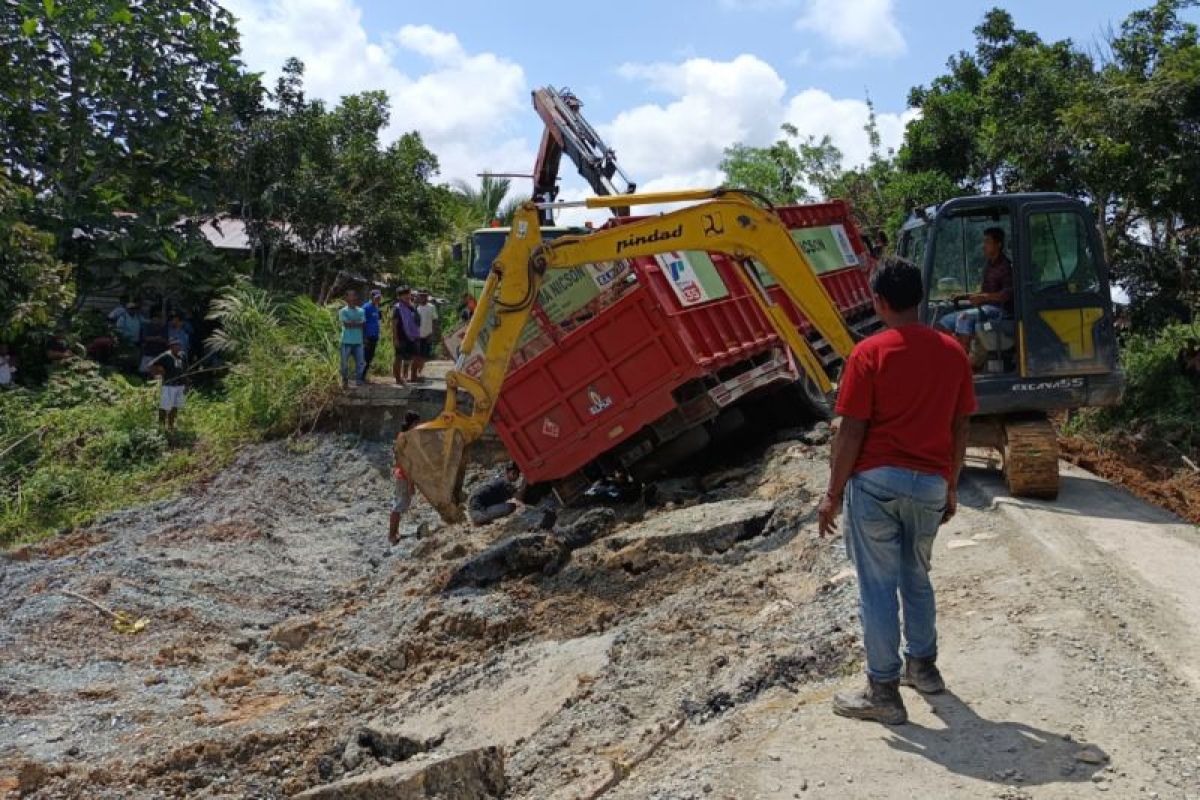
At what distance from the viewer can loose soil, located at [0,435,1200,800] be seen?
4.50m

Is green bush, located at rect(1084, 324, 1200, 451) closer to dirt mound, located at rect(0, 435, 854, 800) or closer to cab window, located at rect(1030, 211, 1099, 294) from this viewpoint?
cab window, located at rect(1030, 211, 1099, 294)

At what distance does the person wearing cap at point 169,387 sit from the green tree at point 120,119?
5056 millimetres

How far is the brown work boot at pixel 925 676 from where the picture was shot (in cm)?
488

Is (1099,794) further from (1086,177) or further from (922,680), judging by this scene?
(1086,177)

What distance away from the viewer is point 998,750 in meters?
4.38

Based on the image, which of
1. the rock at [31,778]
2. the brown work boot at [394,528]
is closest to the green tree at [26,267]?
the brown work boot at [394,528]

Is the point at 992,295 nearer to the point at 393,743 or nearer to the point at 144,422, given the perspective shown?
the point at 393,743

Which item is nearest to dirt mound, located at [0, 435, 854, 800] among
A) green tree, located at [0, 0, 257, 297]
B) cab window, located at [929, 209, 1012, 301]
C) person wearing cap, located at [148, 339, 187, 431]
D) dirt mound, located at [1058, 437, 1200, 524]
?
cab window, located at [929, 209, 1012, 301]

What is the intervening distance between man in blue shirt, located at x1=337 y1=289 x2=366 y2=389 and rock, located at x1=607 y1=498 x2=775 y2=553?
766 cm

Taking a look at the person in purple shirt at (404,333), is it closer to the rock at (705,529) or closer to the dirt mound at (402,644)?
the dirt mound at (402,644)

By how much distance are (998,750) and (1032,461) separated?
4712 millimetres

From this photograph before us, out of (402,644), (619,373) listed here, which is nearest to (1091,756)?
(402,644)

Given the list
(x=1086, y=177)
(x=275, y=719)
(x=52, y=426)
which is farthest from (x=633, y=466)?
(x=52, y=426)

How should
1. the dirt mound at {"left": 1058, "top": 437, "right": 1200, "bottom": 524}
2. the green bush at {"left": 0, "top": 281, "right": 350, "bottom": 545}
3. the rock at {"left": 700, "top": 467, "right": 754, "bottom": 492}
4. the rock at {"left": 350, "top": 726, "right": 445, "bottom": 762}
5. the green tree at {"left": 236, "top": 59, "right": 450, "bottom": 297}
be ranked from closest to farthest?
1. the rock at {"left": 350, "top": 726, "right": 445, "bottom": 762}
2. the dirt mound at {"left": 1058, "top": 437, "right": 1200, "bottom": 524}
3. the rock at {"left": 700, "top": 467, "right": 754, "bottom": 492}
4. the green bush at {"left": 0, "top": 281, "right": 350, "bottom": 545}
5. the green tree at {"left": 236, "top": 59, "right": 450, "bottom": 297}
